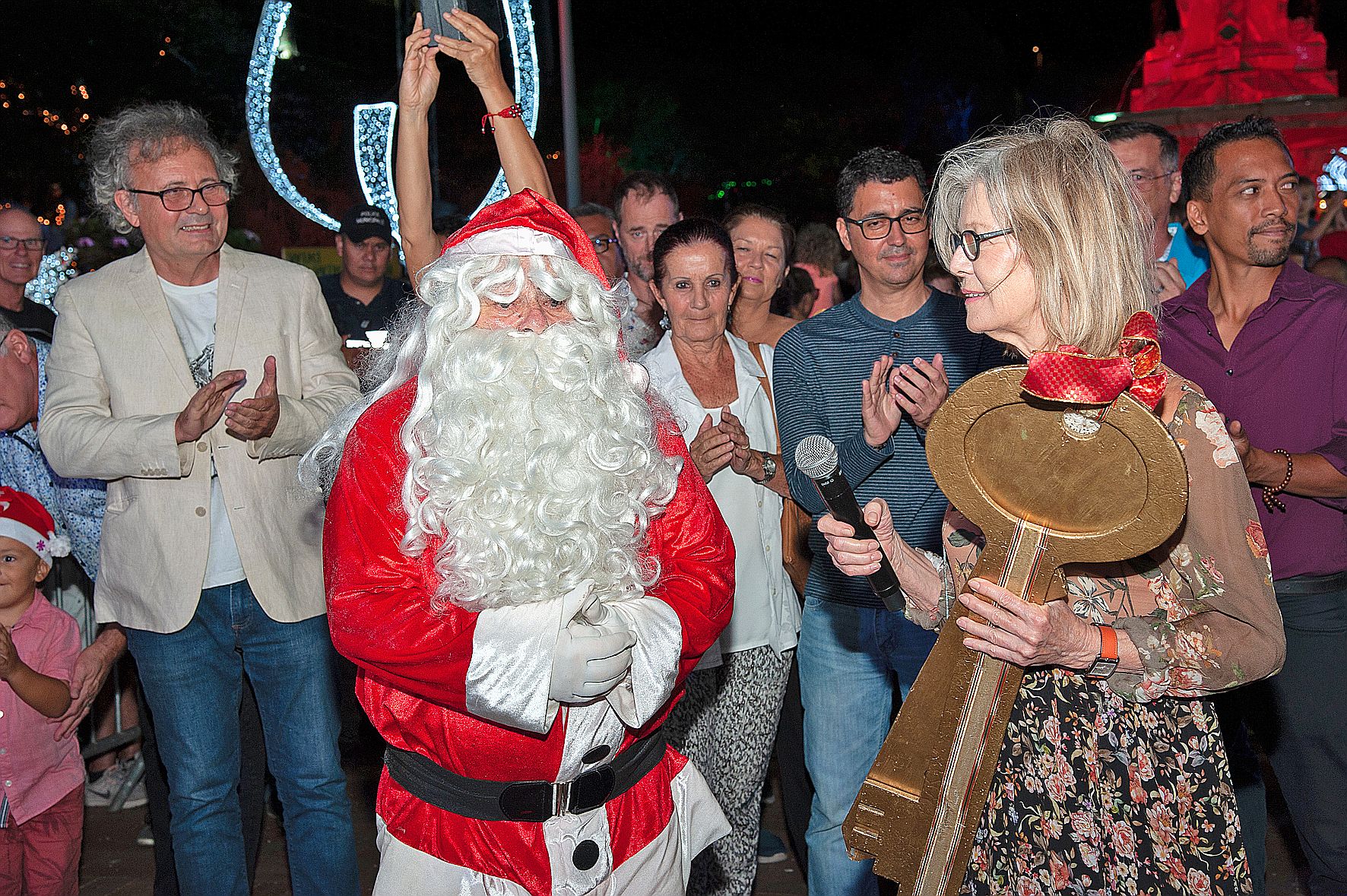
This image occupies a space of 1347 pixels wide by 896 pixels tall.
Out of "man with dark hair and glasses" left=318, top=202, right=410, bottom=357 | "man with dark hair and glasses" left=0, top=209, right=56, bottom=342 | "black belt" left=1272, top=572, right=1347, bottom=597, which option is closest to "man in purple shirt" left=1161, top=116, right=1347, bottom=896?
"black belt" left=1272, top=572, right=1347, bottom=597

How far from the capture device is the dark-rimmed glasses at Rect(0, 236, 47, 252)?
4.92 metres

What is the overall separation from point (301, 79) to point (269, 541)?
8.07 m

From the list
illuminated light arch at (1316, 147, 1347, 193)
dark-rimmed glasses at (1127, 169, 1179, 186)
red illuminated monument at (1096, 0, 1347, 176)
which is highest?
red illuminated monument at (1096, 0, 1347, 176)

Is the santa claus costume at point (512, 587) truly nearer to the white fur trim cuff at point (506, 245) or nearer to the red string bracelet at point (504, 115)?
the white fur trim cuff at point (506, 245)

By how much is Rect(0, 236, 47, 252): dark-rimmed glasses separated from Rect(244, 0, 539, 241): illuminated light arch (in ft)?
4.90

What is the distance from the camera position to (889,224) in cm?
313

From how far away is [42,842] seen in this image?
3.27 meters

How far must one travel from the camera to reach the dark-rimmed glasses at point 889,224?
3.11 meters

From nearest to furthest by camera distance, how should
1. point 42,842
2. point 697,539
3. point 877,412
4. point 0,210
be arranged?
point 697,539, point 877,412, point 42,842, point 0,210

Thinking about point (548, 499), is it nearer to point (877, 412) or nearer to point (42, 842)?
point (877, 412)

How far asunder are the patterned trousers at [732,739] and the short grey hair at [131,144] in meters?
2.12

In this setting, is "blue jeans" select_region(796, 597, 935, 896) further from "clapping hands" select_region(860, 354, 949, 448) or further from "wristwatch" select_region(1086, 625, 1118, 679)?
"wristwatch" select_region(1086, 625, 1118, 679)

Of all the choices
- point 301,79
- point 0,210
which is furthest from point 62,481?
point 301,79

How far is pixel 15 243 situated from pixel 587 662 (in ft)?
14.5
